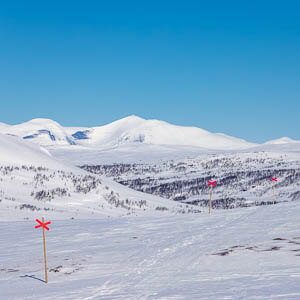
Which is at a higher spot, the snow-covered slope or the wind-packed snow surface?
the snow-covered slope

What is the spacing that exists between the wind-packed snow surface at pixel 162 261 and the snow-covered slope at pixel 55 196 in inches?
706

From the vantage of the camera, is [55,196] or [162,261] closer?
[162,261]

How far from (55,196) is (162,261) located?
42.0 meters

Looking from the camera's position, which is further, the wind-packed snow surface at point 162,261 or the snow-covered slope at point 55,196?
the snow-covered slope at point 55,196

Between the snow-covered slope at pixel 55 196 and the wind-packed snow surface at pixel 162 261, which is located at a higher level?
the snow-covered slope at pixel 55 196

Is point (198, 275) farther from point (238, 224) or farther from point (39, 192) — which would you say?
point (39, 192)

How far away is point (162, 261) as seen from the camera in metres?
16.8

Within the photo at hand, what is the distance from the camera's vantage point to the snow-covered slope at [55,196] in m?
46.9

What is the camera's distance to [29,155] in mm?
82750

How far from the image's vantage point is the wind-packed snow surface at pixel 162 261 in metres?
12.9

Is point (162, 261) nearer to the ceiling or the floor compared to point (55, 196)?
nearer to the floor

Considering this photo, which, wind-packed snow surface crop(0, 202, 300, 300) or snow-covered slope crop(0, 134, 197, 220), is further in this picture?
snow-covered slope crop(0, 134, 197, 220)

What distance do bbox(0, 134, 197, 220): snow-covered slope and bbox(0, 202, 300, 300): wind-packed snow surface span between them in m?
17.9

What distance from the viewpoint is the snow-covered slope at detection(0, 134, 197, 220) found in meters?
46.9
